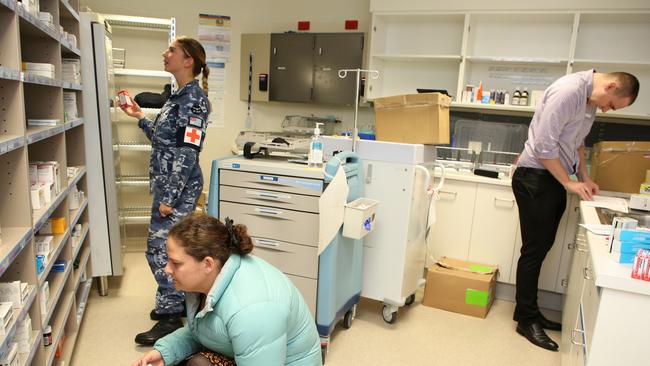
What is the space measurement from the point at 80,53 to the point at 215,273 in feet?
6.35

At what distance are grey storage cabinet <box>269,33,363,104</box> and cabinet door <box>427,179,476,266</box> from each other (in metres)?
1.36

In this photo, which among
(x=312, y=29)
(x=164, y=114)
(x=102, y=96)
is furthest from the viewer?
(x=312, y=29)

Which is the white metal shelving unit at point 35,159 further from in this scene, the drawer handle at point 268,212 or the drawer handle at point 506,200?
the drawer handle at point 506,200

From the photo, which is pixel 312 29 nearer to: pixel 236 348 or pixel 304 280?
pixel 304 280

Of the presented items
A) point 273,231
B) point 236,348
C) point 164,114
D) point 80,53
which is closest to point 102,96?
point 80,53

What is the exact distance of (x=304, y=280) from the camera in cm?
237

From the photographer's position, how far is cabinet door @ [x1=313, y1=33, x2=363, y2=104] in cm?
407

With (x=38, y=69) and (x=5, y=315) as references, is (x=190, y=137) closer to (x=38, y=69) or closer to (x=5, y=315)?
(x=38, y=69)

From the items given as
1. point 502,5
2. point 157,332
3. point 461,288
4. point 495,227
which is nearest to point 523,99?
point 502,5

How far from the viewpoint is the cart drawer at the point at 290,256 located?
2348 mm

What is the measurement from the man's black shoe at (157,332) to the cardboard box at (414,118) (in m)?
1.57

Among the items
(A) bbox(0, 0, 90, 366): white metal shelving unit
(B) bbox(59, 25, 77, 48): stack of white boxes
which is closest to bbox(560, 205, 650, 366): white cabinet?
(A) bbox(0, 0, 90, 366): white metal shelving unit

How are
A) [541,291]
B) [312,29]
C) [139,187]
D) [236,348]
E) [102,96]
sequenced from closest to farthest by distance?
1. [236,348]
2. [102,96]
3. [541,291]
4. [139,187]
5. [312,29]

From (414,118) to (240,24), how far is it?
260 cm
